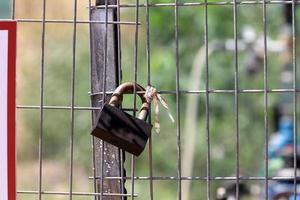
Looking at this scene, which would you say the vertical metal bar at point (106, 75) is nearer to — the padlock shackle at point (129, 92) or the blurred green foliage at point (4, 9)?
the padlock shackle at point (129, 92)

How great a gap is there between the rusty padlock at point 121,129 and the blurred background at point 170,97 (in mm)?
4962

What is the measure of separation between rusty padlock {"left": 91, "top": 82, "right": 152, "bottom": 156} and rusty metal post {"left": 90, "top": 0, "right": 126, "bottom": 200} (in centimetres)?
16

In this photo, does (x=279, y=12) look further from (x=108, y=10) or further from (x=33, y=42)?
(x=108, y=10)

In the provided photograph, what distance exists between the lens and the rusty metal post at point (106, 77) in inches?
126

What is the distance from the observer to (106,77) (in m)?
3.22

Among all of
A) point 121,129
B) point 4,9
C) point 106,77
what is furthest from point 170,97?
point 121,129

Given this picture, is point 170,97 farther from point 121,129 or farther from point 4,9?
point 121,129

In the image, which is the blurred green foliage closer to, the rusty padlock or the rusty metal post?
the rusty metal post

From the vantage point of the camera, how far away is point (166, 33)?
371 inches

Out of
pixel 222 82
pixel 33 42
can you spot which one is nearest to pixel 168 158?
pixel 222 82

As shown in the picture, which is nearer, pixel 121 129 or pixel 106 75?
pixel 121 129

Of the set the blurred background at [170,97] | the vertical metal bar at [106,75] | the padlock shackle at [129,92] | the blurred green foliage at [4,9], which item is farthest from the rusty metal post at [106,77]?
the blurred background at [170,97]

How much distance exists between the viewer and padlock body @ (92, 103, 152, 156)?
118 inches

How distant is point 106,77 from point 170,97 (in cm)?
510
